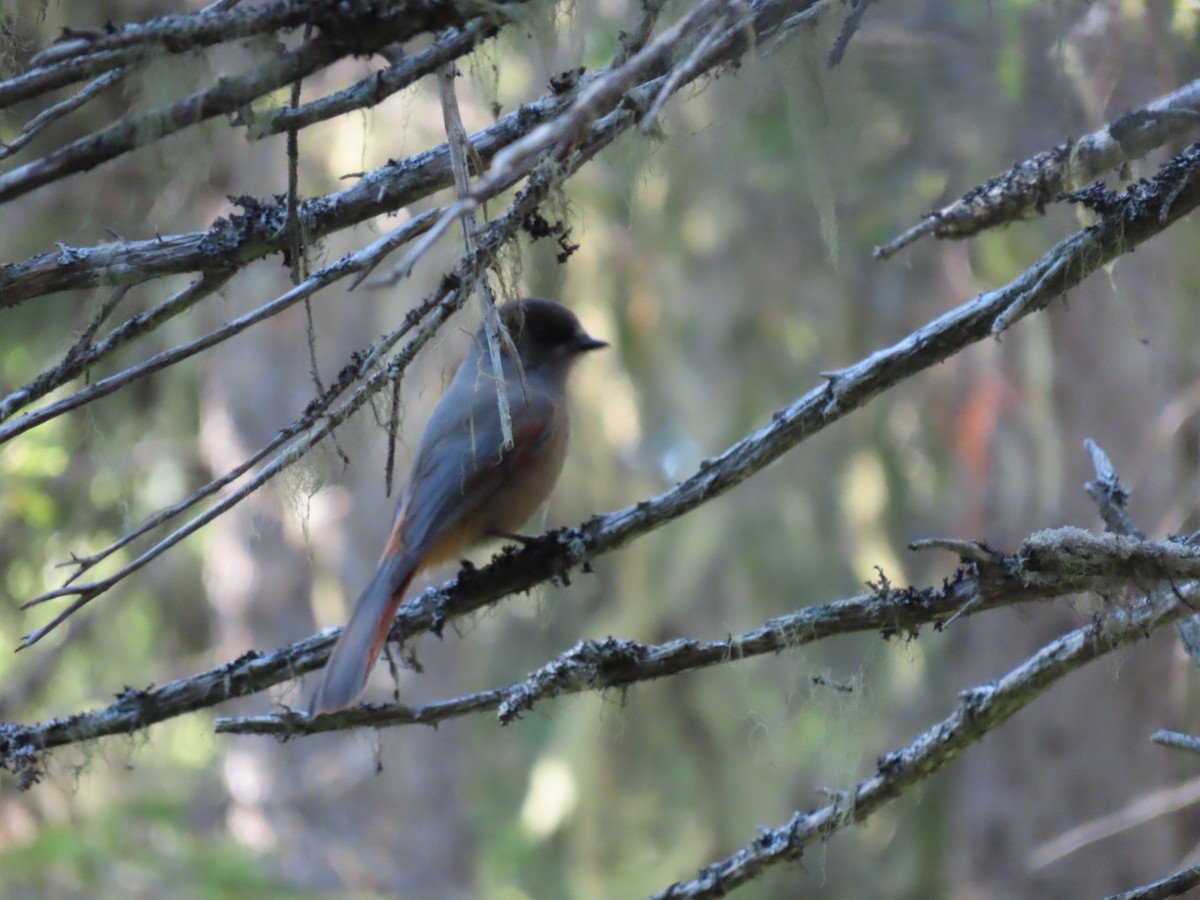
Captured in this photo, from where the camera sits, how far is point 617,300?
8031 mm

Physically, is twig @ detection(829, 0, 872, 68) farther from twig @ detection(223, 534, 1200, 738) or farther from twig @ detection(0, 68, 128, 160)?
twig @ detection(0, 68, 128, 160)

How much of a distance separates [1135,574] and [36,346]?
289 inches

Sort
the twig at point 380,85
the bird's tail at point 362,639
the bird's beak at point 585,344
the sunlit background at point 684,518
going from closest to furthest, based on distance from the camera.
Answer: the twig at point 380,85 < the bird's tail at point 362,639 < the bird's beak at point 585,344 < the sunlit background at point 684,518

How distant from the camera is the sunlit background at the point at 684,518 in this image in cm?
638

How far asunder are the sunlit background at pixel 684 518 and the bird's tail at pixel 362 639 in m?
1.57

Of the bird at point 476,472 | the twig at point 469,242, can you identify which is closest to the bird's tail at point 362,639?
the bird at point 476,472

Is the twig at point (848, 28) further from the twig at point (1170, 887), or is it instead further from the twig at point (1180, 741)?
the twig at point (1170, 887)

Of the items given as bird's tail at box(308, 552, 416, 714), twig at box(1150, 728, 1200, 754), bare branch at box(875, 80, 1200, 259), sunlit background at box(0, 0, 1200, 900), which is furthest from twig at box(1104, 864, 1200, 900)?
sunlit background at box(0, 0, 1200, 900)

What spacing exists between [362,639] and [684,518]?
4.55 metres

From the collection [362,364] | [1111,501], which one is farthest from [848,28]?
[1111,501]

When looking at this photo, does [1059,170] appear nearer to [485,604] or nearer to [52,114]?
[485,604]

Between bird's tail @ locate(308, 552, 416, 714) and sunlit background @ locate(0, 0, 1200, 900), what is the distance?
1571mm

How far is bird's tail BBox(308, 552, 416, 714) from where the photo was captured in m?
3.42

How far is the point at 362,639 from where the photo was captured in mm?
3695
